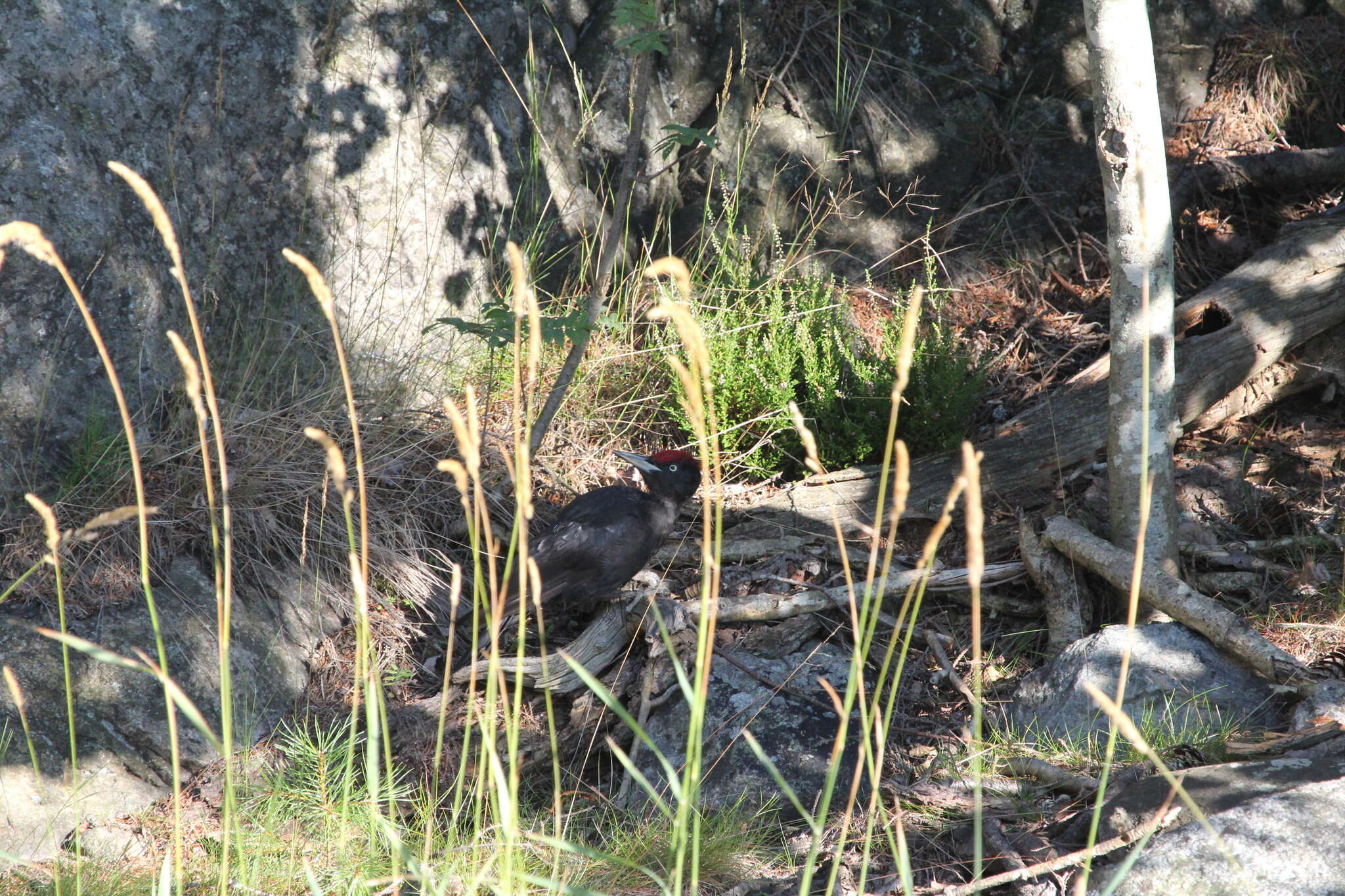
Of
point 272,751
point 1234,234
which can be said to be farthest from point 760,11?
point 272,751

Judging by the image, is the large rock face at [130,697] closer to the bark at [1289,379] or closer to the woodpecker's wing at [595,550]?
the woodpecker's wing at [595,550]

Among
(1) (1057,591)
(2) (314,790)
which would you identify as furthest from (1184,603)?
(2) (314,790)

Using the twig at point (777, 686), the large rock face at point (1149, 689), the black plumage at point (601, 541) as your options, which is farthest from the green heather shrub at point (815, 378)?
the large rock face at point (1149, 689)

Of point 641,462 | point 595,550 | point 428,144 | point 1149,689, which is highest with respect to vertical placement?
point 428,144

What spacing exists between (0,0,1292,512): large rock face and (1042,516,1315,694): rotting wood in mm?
2183

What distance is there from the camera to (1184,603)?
11.0ft

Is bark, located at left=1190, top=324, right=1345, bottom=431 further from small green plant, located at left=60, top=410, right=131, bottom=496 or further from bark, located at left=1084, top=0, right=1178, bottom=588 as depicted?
small green plant, located at left=60, top=410, right=131, bottom=496

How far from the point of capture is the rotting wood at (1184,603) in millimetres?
3059

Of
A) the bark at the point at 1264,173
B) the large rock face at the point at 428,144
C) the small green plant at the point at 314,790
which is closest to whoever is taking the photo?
the small green plant at the point at 314,790

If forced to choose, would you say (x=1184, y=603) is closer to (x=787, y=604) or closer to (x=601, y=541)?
(x=787, y=604)

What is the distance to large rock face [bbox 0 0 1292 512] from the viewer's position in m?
3.98

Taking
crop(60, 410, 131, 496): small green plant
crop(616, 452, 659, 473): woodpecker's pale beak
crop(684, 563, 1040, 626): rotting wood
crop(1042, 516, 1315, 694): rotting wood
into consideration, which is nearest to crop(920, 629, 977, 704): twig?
crop(684, 563, 1040, 626): rotting wood

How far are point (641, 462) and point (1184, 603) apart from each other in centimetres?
204

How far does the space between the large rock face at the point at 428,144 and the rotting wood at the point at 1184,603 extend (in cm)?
218
